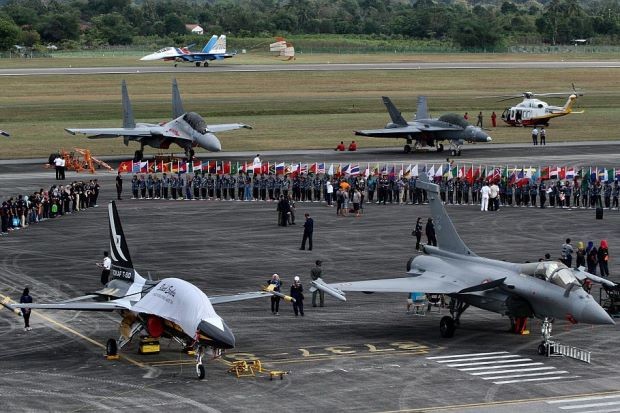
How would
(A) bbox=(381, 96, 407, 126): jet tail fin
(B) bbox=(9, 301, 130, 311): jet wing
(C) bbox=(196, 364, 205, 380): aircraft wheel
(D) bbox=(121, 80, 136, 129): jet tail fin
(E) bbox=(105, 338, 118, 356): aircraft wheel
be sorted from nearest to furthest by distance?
(C) bbox=(196, 364, 205, 380): aircraft wheel → (B) bbox=(9, 301, 130, 311): jet wing → (E) bbox=(105, 338, 118, 356): aircraft wheel → (D) bbox=(121, 80, 136, 129): jet tail fin → (A) bbox=(381, 96, 407, 126): jet tail fin

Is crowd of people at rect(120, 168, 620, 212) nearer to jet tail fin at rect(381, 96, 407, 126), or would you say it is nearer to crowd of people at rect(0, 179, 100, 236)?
crowd of people at rect(0, 179, 100, 236)

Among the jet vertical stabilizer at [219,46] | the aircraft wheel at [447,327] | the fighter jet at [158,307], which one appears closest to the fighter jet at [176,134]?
the fighter jet at [158,307]

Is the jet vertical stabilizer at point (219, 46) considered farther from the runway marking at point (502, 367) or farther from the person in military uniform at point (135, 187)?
the runway marking at point (502, 367)

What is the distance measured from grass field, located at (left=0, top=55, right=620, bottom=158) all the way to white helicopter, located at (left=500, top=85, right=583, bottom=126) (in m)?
1.23

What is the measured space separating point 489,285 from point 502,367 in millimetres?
2603

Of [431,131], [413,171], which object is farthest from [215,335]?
[431,131]

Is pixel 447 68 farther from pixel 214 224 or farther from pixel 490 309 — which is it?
pixel 490 309

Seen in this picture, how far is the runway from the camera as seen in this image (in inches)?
5349

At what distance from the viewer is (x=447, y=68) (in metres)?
143

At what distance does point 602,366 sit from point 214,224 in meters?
26.9

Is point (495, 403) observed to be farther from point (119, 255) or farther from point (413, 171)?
point (413, 171)

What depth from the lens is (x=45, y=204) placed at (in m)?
54.8

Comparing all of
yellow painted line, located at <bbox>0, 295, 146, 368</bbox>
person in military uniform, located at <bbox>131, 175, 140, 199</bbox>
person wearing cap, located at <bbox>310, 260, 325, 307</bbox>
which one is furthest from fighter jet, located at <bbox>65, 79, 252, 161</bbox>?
person wearing cap, located at <bbox>310, 260, 325, 307</bbox>

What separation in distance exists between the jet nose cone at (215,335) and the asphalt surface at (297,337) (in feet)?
3.72
